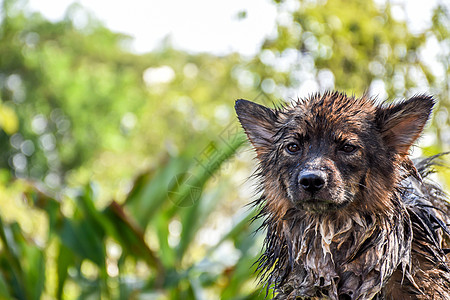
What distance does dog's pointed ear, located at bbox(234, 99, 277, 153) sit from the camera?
2.77m

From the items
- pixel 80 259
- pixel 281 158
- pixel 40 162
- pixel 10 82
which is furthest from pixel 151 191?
pixel 10 82

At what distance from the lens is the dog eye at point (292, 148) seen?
2.67 metres

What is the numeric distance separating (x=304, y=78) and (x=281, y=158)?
222 cm

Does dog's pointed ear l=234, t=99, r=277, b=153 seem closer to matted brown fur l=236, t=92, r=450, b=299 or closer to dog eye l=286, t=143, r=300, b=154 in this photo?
matted brown fur l=236, t=92, r=450, b=299

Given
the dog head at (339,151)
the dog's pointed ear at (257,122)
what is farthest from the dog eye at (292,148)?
the dog's pointed ear at (257,122)

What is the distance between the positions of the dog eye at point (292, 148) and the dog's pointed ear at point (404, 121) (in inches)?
15.5

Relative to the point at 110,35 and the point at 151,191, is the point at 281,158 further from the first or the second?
the point at 110,35

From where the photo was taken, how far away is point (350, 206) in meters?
2.63

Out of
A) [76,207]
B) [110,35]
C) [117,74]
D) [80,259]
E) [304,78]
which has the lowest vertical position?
[80,259]

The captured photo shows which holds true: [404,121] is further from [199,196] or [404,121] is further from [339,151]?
[199,196]

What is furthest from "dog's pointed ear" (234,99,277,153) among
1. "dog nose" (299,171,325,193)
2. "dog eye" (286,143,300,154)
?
"dog nose" (299,171,325,193)

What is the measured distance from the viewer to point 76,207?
6.00 m

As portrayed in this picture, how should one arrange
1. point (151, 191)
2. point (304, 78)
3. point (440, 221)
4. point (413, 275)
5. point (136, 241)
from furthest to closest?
point (151, 191)
point (136, 241)
point (304, 78)
point (440, 221)
point (413, 275)

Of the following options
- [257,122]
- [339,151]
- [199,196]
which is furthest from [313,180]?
[199,196]
